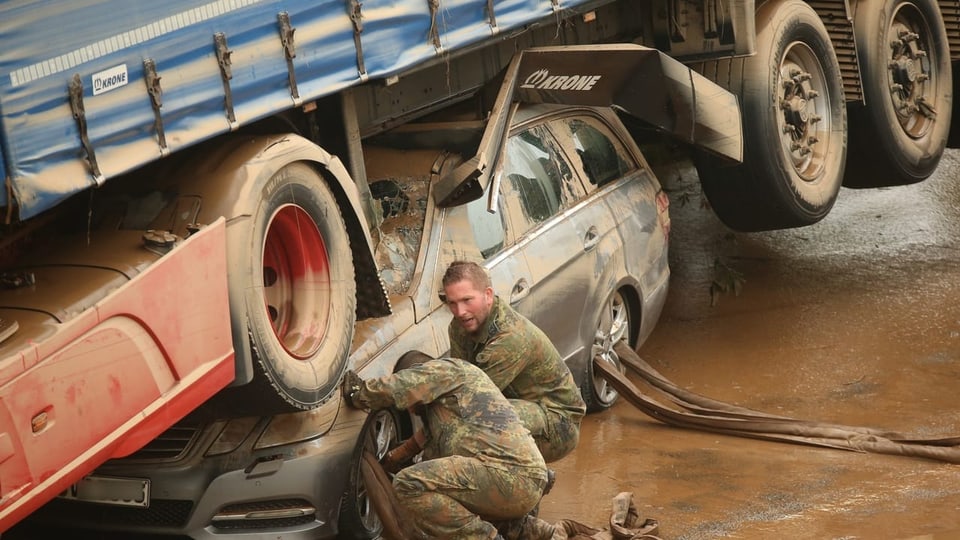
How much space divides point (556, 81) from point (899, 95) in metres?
3.68

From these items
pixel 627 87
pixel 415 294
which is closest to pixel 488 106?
pixel 627 87

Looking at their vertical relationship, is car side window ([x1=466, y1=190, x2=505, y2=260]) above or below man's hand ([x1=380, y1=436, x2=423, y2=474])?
above

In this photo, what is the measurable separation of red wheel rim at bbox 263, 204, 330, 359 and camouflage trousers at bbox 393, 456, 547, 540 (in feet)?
2.30

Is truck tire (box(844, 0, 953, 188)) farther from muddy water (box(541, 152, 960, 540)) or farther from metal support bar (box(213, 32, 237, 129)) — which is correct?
metal support bar (box(213, 32, 237, 129))

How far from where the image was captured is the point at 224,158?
5027 mm

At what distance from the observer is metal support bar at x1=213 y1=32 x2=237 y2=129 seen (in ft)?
16.3

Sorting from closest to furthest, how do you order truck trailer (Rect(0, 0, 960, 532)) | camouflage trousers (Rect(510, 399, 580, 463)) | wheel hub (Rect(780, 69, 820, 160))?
truck trailer (Rect(0, 0, 960, 532)), camouflage trousers (Rect(510, 399, 580, 463)), wheel hub (Rect(780, 69, 820, 160))

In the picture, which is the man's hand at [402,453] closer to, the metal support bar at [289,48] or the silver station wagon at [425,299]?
the silver station wagon at [425,299]

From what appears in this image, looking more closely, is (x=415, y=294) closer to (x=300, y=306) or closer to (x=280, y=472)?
(x=300, y=306)

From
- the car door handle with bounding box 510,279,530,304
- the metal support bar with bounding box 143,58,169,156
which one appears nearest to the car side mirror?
the car door handle with bounding box 510,279,530,304

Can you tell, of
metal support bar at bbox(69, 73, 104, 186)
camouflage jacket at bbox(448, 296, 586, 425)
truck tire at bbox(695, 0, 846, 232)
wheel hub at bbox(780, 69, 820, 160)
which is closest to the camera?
metal support bar at bbox(69, 73, 104, 186)

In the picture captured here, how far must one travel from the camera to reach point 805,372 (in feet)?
26.8

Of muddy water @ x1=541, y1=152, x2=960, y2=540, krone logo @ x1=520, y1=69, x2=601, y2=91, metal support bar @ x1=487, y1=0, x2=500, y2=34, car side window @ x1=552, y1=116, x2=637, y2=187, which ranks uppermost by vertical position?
metal support bar @ x1=487, y1=0, x2=500, y2=34

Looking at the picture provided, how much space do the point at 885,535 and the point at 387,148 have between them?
2.91 meters
